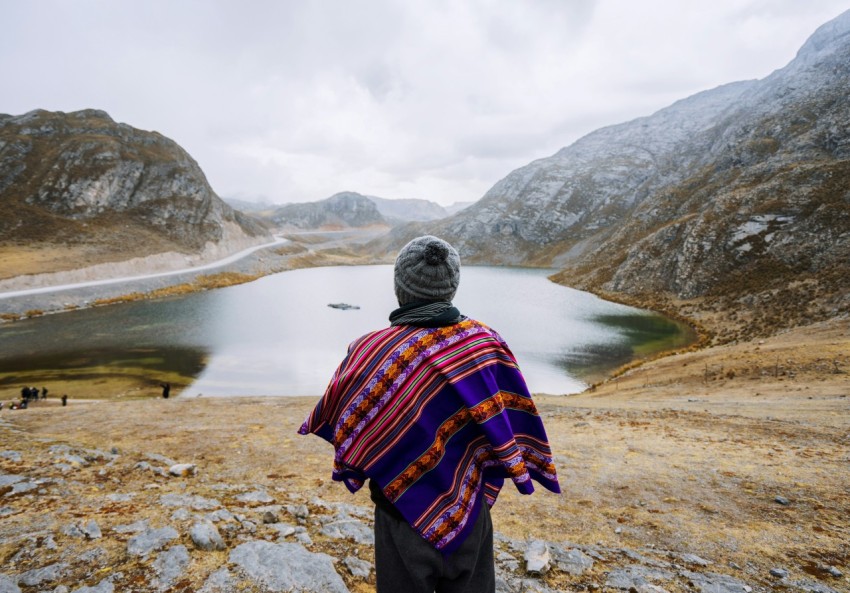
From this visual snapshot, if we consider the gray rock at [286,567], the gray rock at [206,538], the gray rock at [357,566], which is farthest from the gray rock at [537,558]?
the gray rock at [206,538]

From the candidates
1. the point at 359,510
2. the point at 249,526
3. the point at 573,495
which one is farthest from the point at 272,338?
the point at 573,495

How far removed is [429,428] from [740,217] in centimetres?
6905

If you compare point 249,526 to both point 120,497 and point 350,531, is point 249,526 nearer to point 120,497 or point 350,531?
point 350,531

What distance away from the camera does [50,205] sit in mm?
86312

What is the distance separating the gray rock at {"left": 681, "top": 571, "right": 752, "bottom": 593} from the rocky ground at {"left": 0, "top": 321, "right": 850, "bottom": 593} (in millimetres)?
25

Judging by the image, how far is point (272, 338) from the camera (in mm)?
37469

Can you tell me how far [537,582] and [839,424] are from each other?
38.1 feet

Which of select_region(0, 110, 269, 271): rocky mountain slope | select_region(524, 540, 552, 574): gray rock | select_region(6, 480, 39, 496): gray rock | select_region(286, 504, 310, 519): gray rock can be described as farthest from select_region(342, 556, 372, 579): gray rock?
select_region(0, 110, 269, 271): rocky mountain slope

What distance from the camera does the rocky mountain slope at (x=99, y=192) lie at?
77.9 metres

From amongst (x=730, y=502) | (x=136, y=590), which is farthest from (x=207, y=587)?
(x=730, y=502)

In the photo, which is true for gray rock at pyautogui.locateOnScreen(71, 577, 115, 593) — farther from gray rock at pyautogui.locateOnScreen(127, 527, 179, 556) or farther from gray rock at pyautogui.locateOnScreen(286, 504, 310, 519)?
gray rock at pyautogui.locateOnScreen(286, 504, 310, 519)

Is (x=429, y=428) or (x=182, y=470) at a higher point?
(x=429, y=428)

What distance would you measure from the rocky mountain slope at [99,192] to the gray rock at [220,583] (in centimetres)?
8108

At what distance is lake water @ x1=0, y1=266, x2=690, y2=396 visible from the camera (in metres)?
27.4
